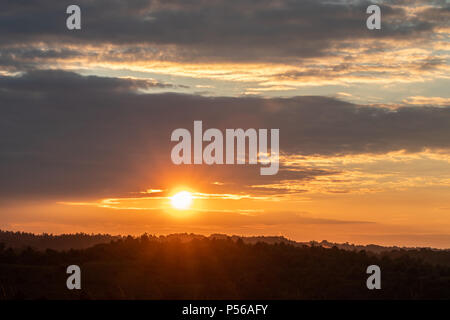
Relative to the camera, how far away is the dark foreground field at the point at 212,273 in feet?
153

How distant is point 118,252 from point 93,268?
220 inches

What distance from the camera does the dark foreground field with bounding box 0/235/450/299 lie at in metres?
46.6

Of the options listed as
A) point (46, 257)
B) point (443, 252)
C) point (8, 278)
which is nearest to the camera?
point (8, 278)

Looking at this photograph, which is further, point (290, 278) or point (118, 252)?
point (118, 252)

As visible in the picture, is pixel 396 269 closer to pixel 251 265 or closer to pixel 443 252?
pixel 251 265

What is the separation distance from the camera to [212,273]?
169ft
